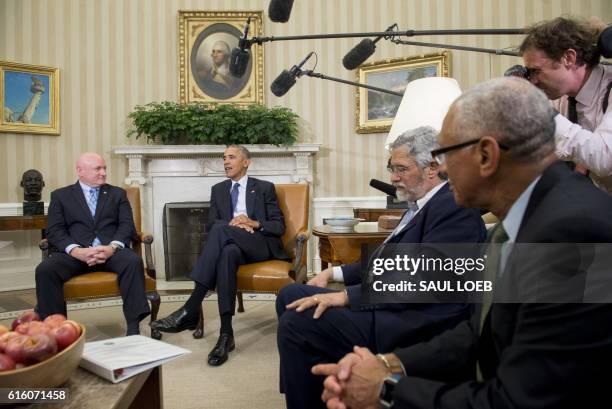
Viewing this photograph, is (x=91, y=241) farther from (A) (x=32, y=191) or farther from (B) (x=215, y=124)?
(B) (x=215, y=124)

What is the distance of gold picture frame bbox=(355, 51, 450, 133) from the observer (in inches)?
236

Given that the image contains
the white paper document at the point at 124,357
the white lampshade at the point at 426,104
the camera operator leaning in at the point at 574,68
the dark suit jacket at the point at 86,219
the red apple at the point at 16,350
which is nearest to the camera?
the red apple at the point at 16,350

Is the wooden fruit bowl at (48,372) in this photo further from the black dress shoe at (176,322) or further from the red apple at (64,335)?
the black dress shoe at (176,322)

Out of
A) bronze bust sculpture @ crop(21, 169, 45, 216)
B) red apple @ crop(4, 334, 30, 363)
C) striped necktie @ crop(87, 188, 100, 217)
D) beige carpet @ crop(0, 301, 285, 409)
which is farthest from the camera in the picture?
bronze bust sculpture @ crop(21, 169, 45, 216)

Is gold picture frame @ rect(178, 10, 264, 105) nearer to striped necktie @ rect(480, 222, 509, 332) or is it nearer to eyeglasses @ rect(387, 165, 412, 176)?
eyeglasses @ rect(387, 165, 412, 176)

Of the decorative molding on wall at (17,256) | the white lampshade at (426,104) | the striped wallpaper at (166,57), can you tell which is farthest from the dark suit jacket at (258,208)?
the decorative molding on wall at (17,256)

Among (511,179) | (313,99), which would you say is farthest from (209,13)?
(511,179)

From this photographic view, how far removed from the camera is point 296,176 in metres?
5.97

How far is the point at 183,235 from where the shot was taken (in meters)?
5.93

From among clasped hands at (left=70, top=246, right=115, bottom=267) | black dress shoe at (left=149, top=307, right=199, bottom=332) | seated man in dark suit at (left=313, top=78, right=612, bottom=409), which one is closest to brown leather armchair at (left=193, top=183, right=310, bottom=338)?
black dress shoe at (left=149, top=307, right=199, bottom=332)

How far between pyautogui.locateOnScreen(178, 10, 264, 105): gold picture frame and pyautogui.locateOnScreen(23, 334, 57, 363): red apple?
16.9 ft

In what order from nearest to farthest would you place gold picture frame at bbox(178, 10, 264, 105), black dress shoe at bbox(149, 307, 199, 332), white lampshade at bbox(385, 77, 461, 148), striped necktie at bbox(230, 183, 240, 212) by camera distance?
white lampshade at bbox(385, 77, 461, 148), black dress shoe at bbox(149, 307, 199, 332), striped necktie at bbox(230, 183, 240, 212), gold picture frame at bbox(178, 10, 264, 105)

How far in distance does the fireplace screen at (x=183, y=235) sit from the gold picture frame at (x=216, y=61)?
1402mm

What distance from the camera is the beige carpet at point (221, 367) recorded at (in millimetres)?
2541
